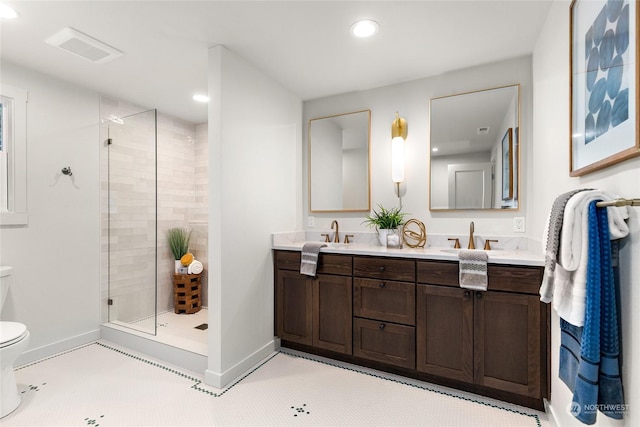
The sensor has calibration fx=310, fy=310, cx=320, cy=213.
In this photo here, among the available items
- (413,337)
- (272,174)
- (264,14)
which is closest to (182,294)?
(272,174)

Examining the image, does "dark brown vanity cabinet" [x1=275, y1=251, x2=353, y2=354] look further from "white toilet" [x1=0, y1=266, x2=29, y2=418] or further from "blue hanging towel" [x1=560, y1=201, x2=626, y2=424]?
"white toilet" [x1=0, y1=266, x2=29, y2=418]

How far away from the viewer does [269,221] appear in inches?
103

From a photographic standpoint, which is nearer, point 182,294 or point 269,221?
point 269,221

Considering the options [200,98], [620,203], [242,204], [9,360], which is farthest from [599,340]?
[200,98]

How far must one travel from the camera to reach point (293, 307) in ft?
8.54

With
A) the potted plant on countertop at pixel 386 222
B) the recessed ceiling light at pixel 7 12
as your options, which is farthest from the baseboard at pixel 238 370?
the recessed ceiling light at pixel 7 12

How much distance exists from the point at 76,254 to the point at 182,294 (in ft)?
3.59

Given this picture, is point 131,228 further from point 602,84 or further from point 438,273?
point 602,84

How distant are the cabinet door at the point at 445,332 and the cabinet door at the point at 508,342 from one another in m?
0.06

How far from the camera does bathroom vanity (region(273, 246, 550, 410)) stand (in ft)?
5.98

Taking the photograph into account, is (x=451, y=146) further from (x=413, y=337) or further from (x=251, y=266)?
(x=251, y=266)

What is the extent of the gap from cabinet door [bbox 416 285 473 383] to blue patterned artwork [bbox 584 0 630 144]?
117 cm

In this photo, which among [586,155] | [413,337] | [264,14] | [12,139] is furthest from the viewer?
[12,139]

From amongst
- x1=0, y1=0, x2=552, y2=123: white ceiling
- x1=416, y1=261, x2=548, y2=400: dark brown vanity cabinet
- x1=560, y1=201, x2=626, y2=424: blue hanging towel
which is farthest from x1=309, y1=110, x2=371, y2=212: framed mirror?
x1=560, y1=201, x2=626, y2=424: blue hanging towel
